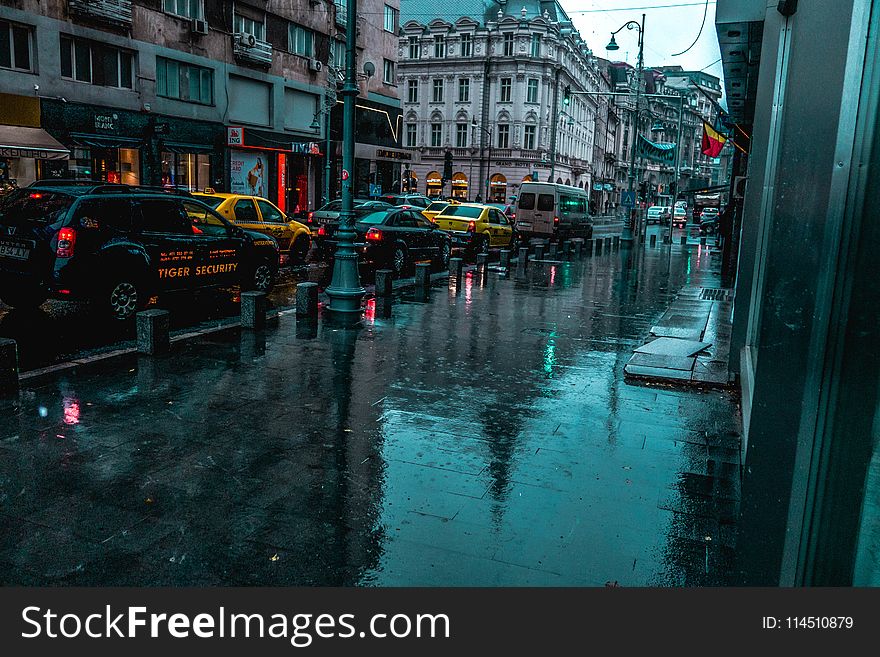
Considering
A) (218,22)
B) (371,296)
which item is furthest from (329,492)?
(218,22)

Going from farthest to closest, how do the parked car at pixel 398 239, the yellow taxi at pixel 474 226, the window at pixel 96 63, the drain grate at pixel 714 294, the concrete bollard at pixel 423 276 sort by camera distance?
the window at pixel 96 63 → the yellow taxi at pixel 474 226 → the parked car at pixel 398 239 → the drain grate at pixel 714 294 → the concrete bollard at pixel 423 276

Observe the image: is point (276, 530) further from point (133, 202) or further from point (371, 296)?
point (371, 296)

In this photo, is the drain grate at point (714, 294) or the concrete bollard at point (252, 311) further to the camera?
the drain grate at point (714, 294)

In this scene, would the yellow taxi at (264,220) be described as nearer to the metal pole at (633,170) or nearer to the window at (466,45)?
the metal pole at (633,170)

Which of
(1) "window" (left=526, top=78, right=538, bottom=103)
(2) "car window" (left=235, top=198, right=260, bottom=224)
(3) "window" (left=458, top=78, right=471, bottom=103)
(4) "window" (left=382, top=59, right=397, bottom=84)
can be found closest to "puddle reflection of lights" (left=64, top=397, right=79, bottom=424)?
(2) "car window" (left=235, top=198, right=260, bottom=224)

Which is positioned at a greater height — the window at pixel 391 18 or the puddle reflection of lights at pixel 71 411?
the window at pixel 391 18

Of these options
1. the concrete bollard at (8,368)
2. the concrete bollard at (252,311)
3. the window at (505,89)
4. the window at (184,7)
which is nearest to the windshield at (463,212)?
the window at (184,7)

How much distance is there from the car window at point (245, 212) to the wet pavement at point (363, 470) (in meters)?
9.17

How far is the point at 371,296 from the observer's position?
47.0ft

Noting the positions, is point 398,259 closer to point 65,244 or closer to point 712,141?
point 65,244

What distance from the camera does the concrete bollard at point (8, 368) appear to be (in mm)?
6918

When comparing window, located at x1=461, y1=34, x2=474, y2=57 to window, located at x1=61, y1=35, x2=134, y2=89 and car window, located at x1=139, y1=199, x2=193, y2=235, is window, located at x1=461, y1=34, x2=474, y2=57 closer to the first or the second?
window, located at x1=61, y1=35, x2=134, y2=89

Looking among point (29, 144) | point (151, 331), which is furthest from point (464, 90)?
point (151, 331)

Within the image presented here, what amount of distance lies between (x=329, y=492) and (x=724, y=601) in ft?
9.28
